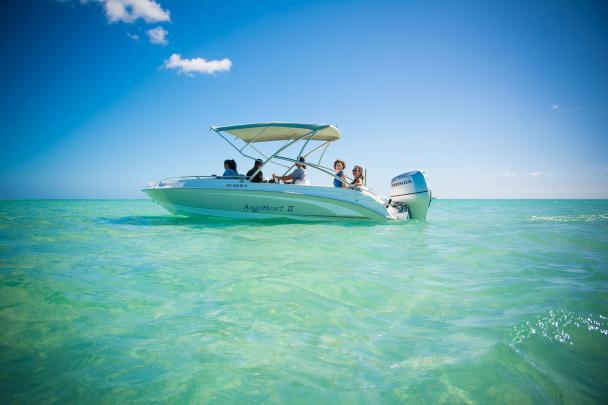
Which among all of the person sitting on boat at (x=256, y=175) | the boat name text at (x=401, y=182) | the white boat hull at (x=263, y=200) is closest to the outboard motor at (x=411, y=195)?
the boat name text at (x=401, y=182)

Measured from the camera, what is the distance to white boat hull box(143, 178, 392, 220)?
9273 mm

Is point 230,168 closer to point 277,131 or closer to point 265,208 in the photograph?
point 265,208

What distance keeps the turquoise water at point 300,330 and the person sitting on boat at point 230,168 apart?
18.2ft

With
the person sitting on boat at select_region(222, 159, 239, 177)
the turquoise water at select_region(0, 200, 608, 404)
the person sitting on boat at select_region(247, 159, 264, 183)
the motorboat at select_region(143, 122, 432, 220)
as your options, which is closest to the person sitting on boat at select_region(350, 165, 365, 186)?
the motorboat at select_region(143, 122, 432, 220)

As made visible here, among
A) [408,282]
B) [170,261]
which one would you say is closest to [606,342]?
[408,282]

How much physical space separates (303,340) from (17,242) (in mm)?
7145

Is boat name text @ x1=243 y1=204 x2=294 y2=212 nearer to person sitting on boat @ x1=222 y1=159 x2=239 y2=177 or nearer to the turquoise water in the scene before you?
person sitting on boat @ x1=222 y1=159 x2=239 y2=177

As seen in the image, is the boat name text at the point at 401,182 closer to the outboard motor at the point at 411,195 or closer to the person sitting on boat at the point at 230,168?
the outboard motor at the point at 411,195

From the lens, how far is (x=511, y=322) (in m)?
2.22

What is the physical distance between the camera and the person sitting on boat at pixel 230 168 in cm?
955

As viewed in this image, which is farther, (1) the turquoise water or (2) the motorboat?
(2) the motorboat

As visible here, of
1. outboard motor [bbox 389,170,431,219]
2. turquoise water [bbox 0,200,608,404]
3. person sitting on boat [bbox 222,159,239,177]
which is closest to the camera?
turquoise water [bbox 0,200,608,404]

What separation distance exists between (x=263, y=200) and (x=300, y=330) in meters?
7.49

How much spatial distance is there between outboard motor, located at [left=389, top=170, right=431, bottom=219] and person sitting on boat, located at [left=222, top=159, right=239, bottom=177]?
6.03m
